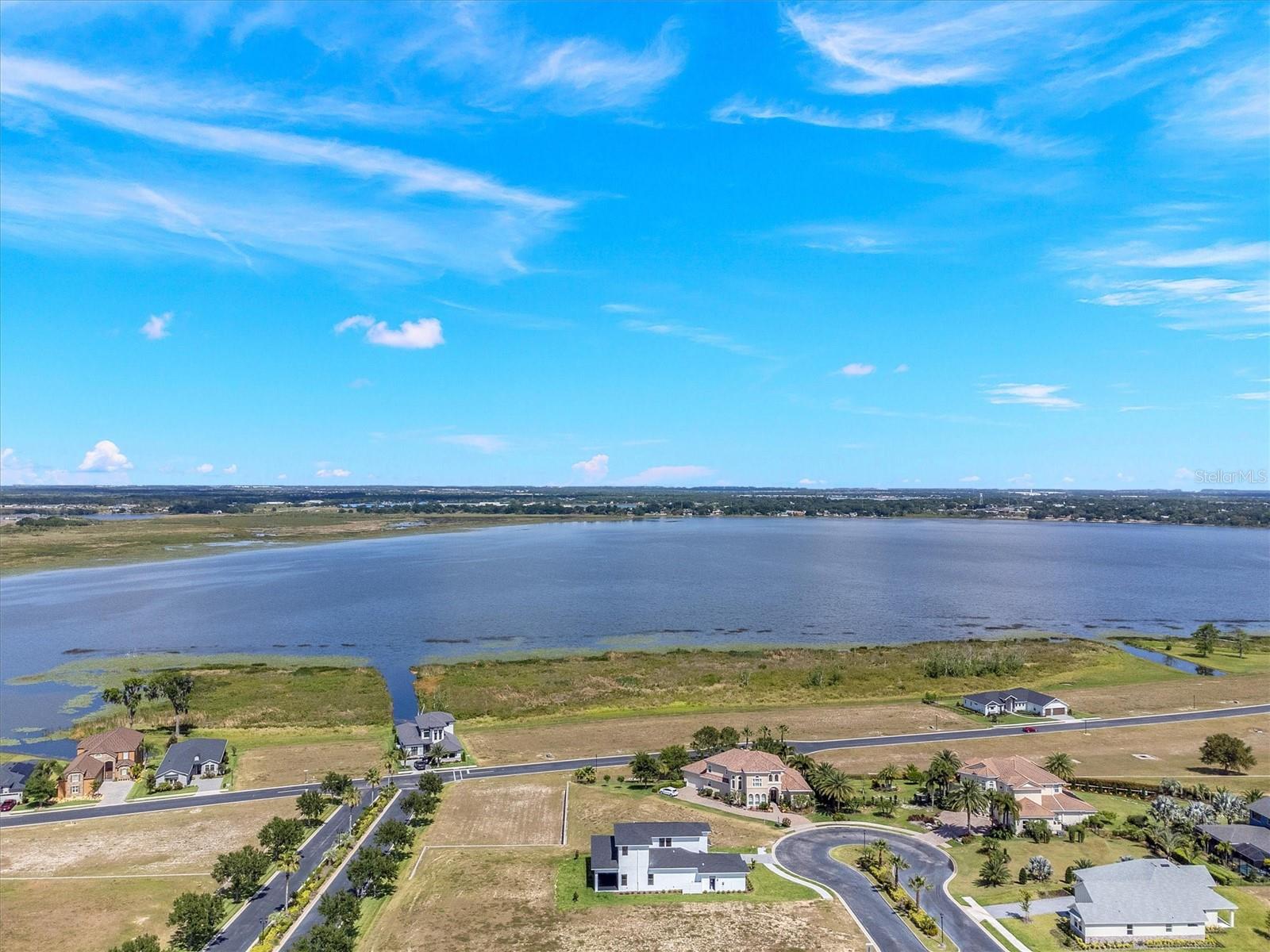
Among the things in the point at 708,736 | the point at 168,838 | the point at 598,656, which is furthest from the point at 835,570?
the point at 168,838

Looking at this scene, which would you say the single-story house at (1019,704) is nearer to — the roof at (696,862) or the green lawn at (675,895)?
the green lawn at (675,895)

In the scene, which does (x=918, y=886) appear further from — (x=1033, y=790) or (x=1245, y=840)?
(x=1245, y=840)

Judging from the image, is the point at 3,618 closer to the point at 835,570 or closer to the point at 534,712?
the point at 534,712

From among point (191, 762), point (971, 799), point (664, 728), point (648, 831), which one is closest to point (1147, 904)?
point (971, 799)

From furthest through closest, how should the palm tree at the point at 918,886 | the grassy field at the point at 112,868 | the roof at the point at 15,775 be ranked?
the roof at the point at 15,775, the palm tree at the point at 918,886, the grassy field at the point at 112,868

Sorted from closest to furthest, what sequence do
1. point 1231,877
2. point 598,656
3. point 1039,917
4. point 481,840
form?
point 1039,917, point 1231,877, point 481,840, point 598,656

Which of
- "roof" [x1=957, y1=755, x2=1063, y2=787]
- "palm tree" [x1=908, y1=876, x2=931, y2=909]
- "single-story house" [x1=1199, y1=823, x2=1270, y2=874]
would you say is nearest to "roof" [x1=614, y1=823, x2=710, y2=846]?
"palm tree" [x1=908, y1=876, x2=931, y2=909]

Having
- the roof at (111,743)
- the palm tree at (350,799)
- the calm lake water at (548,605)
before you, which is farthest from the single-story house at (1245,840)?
the roof at (111,743)
